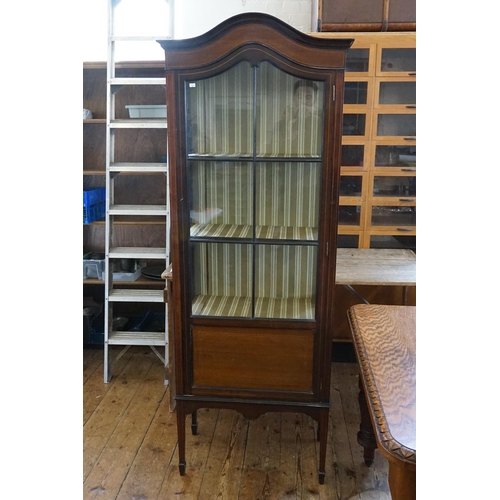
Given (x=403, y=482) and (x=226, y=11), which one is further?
(x=226, y=11)

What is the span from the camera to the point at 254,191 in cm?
216

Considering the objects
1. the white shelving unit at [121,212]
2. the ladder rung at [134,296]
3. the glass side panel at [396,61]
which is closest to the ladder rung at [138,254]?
the white shelving unit at [121,212]

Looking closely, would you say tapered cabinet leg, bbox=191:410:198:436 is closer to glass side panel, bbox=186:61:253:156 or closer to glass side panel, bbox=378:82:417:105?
glass side panel, bbox=186:61:253:156

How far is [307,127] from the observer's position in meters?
2.07

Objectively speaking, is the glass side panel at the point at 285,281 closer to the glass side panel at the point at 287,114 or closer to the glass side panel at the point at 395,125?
the glass side panel at the point at 287,114

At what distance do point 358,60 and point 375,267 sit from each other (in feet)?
4.02

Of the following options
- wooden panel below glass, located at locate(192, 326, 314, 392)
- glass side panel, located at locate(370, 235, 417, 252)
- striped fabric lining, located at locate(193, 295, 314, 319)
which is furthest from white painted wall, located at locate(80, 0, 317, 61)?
wooden panel below glass, located at locate(192, 326, 314, 392)

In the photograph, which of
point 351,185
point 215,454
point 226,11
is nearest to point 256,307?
point 215,454

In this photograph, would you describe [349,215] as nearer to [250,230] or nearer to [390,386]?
[250,230]

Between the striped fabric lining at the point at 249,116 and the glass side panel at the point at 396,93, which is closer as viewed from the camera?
the striped fabric lining at the point at 249,116

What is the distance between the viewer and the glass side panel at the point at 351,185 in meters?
3.17

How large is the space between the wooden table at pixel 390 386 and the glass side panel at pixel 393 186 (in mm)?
1224
